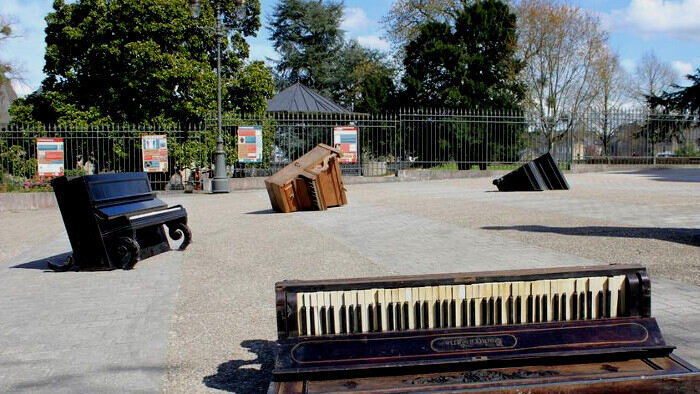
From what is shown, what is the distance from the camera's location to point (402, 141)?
1073 inches

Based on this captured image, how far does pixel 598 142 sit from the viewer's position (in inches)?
1217

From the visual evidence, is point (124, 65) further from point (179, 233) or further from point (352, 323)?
point (352, 323)

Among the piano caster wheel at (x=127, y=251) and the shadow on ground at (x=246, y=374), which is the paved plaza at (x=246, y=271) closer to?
the shadow on ground at (x=246, y=374)

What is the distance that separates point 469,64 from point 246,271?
1081 inches

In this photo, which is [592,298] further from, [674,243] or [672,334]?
[674,243]

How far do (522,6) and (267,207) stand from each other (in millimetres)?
28304

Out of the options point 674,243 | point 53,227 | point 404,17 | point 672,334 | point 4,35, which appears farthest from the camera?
point 404,17

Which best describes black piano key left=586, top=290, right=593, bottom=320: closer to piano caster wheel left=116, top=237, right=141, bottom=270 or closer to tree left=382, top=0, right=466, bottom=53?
piano caster wheel left=116, top=237, right=141, bottom=270

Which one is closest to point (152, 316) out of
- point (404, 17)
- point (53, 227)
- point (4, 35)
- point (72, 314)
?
point (72, 314)

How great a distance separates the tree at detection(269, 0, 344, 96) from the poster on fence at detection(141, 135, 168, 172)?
96.8 feet

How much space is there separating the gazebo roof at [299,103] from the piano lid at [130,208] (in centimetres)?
2336

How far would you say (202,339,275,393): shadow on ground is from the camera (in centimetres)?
378

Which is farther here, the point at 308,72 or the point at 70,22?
the point at 308,72

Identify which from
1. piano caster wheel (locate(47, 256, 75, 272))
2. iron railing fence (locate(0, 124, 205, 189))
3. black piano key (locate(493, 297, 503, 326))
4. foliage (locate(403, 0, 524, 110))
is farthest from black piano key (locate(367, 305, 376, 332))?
foliage (locate(403, 0, 524, 110))
